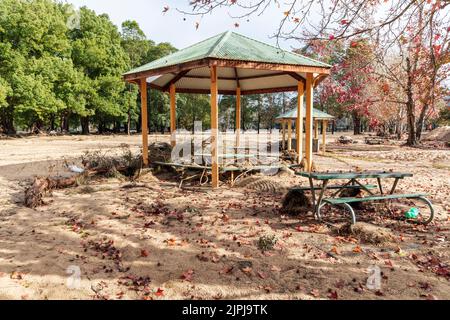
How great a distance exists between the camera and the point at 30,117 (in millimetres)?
37031

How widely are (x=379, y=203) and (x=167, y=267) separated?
457cm

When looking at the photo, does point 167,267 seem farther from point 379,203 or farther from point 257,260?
point 379,203

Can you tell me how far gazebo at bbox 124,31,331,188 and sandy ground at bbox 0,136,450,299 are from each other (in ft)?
8.94

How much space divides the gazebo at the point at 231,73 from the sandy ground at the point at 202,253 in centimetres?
273

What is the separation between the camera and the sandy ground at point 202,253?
10.7 feet

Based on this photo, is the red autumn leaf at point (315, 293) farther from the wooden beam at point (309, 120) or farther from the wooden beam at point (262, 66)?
the wooden beam at point (309, 120)

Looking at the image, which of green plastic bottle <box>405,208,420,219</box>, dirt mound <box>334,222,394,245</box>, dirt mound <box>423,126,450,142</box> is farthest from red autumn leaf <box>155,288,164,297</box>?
dirt mound <box>423,126,450,142</box>

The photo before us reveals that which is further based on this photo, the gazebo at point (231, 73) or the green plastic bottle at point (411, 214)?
the gazebo at point (231, 73)

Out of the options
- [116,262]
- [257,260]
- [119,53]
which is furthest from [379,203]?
[119,53]

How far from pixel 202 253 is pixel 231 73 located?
29.9ft

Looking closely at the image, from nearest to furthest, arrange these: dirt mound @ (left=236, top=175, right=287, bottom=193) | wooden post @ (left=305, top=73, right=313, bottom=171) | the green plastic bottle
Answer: the green plastic bottle
dirt mound @ (left=236, top=175, right=287, bottom=193)
wooden post @ (left=305, top=73, right=313, bottom=171)

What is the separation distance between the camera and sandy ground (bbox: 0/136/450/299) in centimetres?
325

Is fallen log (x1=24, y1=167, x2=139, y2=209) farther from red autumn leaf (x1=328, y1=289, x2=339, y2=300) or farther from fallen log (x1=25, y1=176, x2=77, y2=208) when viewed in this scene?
red autumn leaf (x1=328, y1=289, x2=339, y2=300)

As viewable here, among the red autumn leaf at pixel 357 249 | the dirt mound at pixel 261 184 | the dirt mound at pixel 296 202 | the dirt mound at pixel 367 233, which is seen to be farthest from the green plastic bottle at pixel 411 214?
the dirt mound at pixel 261 184
